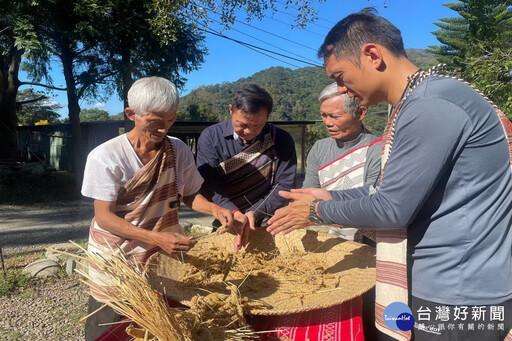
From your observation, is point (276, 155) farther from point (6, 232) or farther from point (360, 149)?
point (6, 232)

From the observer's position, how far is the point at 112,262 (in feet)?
4.58

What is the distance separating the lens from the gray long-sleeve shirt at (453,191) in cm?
115

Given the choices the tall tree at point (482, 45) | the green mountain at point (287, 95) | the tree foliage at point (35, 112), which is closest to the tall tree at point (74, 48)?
the tall tree at point (482, 45)

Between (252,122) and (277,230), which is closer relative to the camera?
(277,230)

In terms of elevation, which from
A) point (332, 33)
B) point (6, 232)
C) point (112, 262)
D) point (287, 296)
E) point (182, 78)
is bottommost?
point (6, 232)

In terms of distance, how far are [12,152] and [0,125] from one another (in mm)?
939

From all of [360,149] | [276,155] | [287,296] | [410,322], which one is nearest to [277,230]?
[287,296]

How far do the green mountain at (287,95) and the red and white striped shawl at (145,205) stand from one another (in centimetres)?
2507

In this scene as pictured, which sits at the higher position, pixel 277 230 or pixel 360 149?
pixel 360 149

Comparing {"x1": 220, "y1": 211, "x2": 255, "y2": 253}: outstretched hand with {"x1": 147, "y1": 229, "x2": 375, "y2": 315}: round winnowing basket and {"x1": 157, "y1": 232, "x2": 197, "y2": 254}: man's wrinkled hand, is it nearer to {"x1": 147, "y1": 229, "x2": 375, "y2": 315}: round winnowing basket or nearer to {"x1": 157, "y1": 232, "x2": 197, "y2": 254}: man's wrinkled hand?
{"x1": 147, "y1": 229, "x2": 375, "y2": 315}: round winnowing basket

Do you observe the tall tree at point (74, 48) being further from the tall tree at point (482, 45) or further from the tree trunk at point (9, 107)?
the tall tree at point (482, 45)

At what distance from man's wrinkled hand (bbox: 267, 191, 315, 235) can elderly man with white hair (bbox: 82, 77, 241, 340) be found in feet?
1.27

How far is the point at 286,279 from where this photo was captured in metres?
1.89
